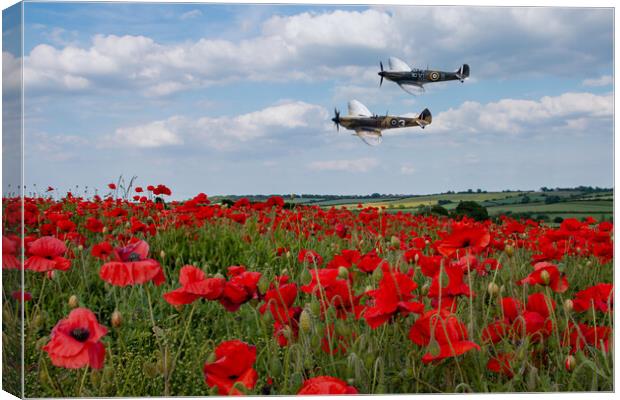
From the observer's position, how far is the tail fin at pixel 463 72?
10.1ft

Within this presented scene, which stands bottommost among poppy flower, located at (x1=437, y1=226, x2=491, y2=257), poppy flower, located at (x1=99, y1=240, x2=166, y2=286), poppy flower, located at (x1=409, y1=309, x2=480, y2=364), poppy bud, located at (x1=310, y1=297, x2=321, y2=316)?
poppy flower, located at (x1=409, y1=309, x2=480, y2=364)

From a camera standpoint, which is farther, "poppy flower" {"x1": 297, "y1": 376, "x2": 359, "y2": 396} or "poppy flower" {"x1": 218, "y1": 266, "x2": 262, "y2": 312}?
"poppy flower" {"x1": 218, "y1": 266, "x2": 262, "y2": 312}

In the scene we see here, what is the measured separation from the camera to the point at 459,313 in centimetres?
281

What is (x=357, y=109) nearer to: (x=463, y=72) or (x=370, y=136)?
(x=370, y=136)

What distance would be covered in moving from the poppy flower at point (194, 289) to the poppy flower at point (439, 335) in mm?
572

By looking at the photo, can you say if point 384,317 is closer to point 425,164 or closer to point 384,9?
point 425,164

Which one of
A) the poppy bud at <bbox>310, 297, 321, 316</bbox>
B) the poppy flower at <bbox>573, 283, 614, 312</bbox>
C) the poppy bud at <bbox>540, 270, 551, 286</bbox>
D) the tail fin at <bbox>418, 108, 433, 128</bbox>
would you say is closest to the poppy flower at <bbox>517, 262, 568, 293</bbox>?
the poppy bud at <bbox>540, 270, 551, 286</bbox>

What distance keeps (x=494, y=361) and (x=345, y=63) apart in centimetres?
132

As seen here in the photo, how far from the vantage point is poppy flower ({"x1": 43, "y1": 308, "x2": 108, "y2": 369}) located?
1911mm

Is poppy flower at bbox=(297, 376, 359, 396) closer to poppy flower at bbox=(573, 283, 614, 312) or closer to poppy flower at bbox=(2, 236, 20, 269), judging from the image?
poppy flower at bbox=(573, 283, 614, 312)

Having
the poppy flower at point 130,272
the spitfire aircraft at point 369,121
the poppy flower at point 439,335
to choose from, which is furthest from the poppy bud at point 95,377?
the spitfire aircraft at point 369,121

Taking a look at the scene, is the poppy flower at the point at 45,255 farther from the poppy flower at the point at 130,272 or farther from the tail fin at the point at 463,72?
the tail fin at the point at 463,72

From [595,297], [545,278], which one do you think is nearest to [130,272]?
[545,278]

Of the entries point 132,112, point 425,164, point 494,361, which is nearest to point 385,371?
point 494,361
